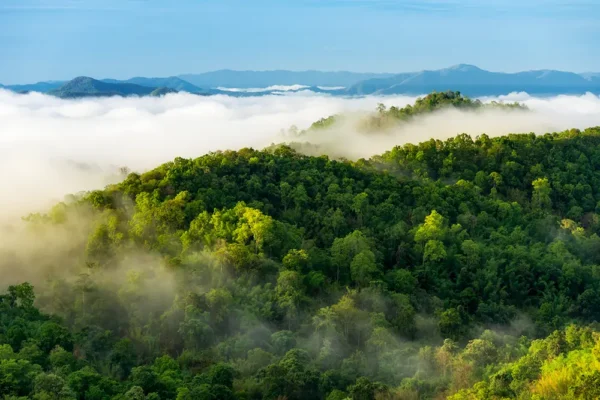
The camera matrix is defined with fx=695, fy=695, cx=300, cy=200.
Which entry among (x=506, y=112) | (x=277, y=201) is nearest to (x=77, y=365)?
(x=277, y=201)

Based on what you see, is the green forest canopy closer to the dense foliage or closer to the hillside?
the hillside

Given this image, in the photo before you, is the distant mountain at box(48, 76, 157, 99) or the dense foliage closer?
the dense foliage

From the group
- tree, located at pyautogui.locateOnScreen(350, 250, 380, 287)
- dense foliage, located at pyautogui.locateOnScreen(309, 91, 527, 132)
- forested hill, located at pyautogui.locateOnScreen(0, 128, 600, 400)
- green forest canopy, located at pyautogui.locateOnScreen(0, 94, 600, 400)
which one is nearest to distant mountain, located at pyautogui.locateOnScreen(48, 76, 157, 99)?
dense foliage, located at pyautogui.locateOnScreen(309, 91, 527, 132)

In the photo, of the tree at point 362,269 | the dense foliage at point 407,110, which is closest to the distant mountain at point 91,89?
the dense foliage at point 407,110

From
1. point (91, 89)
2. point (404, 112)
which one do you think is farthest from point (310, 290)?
point (91, 89)

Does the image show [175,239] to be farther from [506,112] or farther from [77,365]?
[506,112]

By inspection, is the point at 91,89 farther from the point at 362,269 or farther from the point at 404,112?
the point at 362,269
